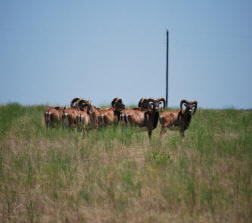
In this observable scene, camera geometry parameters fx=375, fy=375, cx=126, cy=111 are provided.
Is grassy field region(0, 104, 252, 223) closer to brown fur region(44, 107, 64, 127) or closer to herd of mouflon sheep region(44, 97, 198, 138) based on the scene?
herd of mouflon sheep region(44, 97, 198, 138)

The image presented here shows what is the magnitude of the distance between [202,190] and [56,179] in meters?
4.20

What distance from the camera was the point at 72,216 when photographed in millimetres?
8742

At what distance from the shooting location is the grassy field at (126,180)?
870cm

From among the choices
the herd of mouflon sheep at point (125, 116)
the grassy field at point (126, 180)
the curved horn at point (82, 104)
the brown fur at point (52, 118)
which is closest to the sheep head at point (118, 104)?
Result: the herd of mouflon sheep at point (125, 116)

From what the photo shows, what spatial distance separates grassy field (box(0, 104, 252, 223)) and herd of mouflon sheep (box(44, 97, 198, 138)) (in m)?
2.42

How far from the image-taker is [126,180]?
33.1 feet

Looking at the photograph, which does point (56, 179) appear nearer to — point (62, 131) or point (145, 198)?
point (145, 198)

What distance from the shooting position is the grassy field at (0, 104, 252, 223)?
8.70 meters

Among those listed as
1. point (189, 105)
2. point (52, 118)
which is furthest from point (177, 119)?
point (52, 118)

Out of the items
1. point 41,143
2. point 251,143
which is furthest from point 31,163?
point 251,143

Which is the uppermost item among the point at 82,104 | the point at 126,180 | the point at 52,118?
the point at 82,104

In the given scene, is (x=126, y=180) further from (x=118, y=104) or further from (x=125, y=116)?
(x=118, y=104)

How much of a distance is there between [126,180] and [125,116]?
313 inches

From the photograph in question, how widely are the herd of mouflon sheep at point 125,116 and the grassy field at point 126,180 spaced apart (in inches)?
95.4
